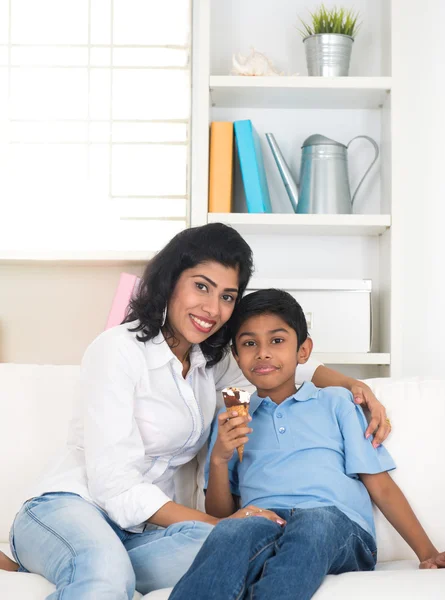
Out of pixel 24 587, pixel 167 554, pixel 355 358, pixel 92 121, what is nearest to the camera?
pixel 24 587

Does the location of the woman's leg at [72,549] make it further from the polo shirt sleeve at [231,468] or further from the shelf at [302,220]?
the shelf at [302,220]

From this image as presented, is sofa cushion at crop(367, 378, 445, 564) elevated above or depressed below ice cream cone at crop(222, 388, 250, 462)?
below

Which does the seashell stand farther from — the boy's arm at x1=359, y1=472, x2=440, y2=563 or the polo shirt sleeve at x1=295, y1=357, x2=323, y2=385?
the boy's arm at x1=359, y1=472, x2=440, y2=563

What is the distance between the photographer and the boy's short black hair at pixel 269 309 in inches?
68.9

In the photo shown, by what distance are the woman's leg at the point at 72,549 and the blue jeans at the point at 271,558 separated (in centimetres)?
16

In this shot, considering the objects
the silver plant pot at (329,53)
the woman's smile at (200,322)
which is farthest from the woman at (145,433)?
the silver plant pot at (329,53)

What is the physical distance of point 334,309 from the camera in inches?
101

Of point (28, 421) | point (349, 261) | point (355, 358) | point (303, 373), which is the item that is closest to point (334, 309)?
point (355, 358)

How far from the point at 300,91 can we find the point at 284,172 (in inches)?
11.2

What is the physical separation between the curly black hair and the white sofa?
0.80ft

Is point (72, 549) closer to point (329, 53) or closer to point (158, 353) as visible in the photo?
point (158, 353)

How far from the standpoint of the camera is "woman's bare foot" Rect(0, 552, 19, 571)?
60.2 inches

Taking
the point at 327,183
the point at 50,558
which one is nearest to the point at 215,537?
the point at 50,558

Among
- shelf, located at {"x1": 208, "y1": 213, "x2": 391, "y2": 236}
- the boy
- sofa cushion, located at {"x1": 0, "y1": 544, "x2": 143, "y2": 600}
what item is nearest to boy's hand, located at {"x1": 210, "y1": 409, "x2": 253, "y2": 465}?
the boy
